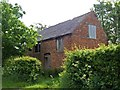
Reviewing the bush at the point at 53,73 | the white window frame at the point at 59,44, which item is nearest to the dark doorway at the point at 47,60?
the white window frame at the point at 59,44

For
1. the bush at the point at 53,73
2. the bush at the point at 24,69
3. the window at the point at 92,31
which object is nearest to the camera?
the bush at the point at 24,69

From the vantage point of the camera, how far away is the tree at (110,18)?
45.2m

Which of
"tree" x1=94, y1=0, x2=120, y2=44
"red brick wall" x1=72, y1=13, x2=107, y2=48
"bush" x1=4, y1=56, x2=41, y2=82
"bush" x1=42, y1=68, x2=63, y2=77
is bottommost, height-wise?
"bush" x1=42, y1=68, x2=63, y2=77

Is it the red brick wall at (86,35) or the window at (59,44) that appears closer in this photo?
the red brick wall at (86,35)

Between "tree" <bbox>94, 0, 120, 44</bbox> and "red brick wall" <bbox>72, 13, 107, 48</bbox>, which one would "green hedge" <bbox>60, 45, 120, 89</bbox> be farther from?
"tree" <bbox>94, 0, 120, 44</bbox>

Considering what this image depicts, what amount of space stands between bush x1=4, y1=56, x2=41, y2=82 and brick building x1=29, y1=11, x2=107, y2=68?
966 cm

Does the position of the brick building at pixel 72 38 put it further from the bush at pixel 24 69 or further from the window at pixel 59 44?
the bush at pixel 24 69

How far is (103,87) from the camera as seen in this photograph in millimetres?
13117

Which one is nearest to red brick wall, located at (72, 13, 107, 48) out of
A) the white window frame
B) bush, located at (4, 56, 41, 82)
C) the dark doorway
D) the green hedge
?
the white window frame

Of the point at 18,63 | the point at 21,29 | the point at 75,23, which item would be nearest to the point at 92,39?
the point at 75,23

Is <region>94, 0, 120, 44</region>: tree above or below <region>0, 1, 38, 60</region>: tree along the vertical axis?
above

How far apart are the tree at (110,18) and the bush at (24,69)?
25741 millimetres

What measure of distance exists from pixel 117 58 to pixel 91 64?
188 centimetres

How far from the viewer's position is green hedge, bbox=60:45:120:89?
12.9 meters
